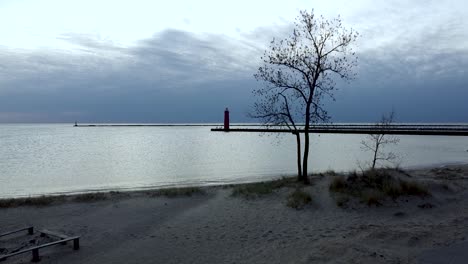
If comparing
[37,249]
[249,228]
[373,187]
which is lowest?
[249,228]

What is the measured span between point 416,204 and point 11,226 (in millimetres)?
12624

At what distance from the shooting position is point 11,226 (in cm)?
1225

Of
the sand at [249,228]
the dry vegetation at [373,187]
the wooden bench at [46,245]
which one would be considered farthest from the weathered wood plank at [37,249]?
the dry vegetation at [373,187]

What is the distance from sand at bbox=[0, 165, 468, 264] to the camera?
29.7 ft

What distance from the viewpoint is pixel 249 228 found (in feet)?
37.3

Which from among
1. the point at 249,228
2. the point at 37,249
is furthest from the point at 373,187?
the point at 37,249

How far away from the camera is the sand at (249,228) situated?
9.06 m

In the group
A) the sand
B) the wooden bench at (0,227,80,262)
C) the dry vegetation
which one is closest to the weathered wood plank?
the wooden bench at (0,227,80,262)

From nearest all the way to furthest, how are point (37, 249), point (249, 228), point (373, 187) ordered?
point (37, 249) < point (249, 228) < point (373, 187)

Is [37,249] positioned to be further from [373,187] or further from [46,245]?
[373,187]

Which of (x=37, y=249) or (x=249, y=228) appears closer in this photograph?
(x=37, y=249)

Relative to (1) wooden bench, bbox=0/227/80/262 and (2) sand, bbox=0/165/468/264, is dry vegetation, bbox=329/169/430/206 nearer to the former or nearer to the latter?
(2) sand, bbox=0/165/468/264

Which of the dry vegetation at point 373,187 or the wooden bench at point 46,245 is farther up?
the dry vegetation at point 373,187

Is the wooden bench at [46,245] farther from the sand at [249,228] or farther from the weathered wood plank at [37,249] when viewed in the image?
the sand at [249,228]
